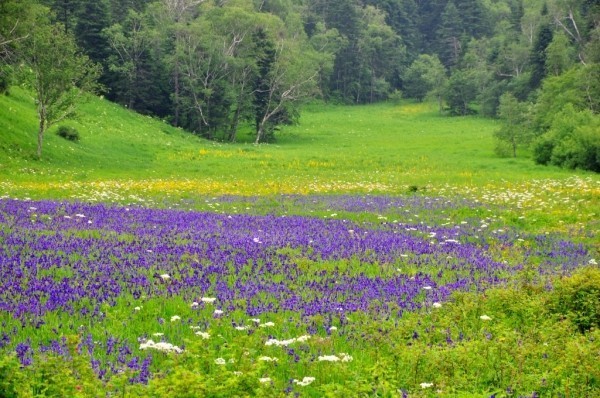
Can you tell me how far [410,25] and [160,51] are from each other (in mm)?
94663

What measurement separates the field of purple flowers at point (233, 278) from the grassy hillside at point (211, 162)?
11377 millimetres

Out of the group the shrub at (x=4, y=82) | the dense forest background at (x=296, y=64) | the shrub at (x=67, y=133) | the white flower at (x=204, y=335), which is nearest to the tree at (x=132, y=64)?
the dense forest background at (x=296, y=64)

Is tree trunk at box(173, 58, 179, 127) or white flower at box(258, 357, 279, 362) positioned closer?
white flower at box(258, 357, 279, 362)

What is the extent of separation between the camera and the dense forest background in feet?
153

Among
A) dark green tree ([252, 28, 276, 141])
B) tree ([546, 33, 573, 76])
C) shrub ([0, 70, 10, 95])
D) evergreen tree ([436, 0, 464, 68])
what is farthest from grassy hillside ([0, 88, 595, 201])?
evergreen tree ([436, 0, 464, 68])

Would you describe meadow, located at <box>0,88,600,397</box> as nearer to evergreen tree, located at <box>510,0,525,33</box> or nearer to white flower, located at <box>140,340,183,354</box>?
white flower, located at <box>140,340,183,354</box>

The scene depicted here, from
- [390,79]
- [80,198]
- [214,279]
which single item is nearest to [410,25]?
[390,79]

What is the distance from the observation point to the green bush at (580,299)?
27.9 feet

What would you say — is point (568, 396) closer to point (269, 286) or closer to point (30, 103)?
point (269, 286)

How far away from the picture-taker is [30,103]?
52.2 metres

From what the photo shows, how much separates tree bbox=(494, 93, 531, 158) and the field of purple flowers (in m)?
36.3

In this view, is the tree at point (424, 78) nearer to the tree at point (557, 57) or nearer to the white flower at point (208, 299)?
the tree at point (557, 57)

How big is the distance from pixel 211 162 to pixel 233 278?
3621 cm

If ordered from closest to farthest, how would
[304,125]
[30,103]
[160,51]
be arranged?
[30,103] → [160,51] → [304,125]
